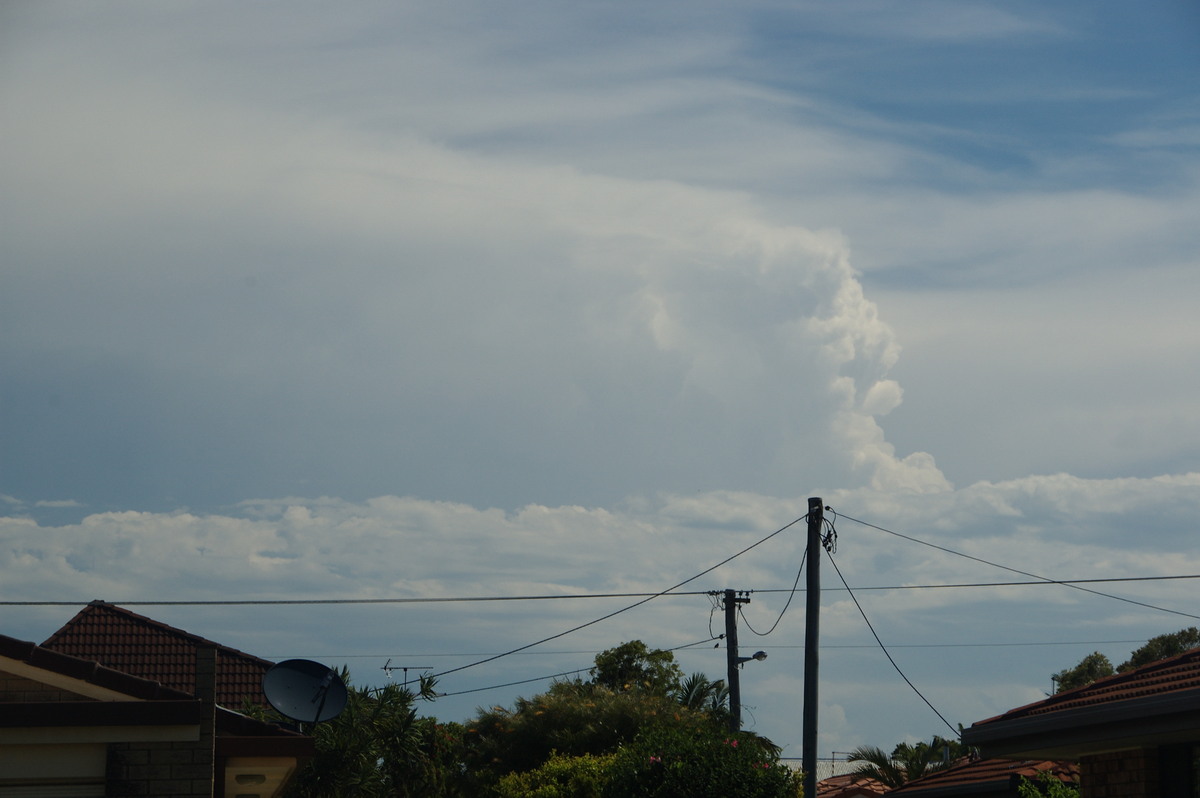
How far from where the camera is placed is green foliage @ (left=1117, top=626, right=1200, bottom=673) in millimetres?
48219

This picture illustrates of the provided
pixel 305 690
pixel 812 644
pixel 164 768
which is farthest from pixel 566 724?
pixel 164 768

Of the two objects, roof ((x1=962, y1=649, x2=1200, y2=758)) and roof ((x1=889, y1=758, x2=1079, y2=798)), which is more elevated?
roof ((x1=962, y1=649, x2=1200, y2=758))

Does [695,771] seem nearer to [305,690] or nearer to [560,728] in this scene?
[305,690]

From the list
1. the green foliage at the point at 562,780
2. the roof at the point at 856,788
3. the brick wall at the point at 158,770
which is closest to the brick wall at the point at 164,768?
the brick wall at the point at 158,770

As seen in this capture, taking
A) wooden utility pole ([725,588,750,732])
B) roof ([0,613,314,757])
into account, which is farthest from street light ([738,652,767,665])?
roof ([0,613,314,757])

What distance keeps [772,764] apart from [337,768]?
11.6 meters

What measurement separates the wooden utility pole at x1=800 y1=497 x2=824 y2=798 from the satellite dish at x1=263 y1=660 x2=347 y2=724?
9.31m

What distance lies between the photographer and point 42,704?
12.5 metres

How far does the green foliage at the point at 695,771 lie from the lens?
2025 cm

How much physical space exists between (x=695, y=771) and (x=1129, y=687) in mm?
8990

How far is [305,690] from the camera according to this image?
55.5 ft

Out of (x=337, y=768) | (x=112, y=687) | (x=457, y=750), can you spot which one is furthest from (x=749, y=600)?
(x=112, y=687)

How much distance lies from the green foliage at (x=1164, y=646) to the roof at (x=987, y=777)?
2813 centimetres

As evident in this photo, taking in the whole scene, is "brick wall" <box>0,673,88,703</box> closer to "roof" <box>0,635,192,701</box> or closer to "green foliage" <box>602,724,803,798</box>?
"roof" <box>0,635,192,701</box>
